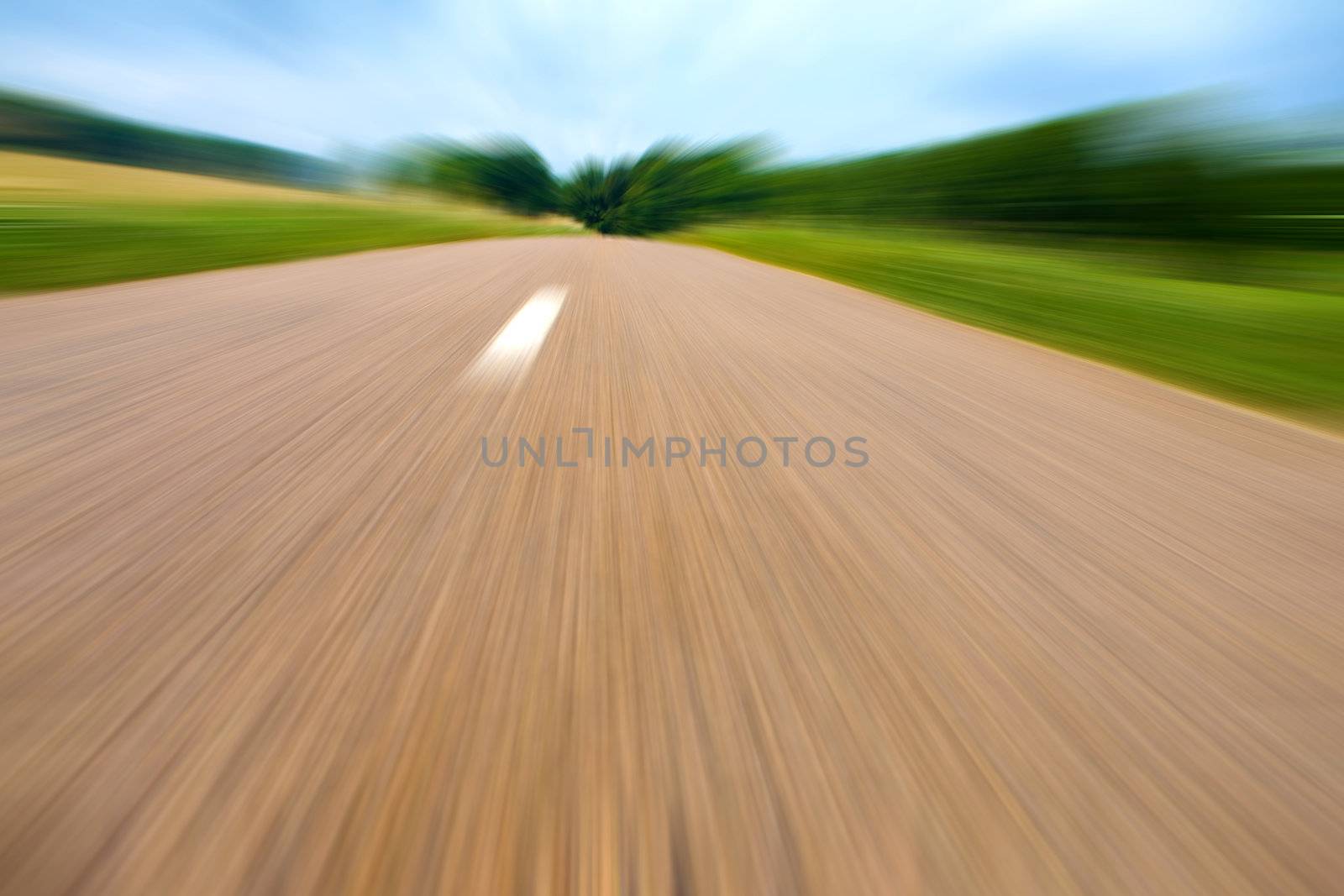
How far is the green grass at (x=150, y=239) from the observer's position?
4652 mm

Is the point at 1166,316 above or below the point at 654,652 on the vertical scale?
below

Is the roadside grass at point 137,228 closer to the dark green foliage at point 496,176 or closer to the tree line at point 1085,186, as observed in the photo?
the tree line at point 1085,186

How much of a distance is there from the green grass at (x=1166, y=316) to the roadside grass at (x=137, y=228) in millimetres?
7054

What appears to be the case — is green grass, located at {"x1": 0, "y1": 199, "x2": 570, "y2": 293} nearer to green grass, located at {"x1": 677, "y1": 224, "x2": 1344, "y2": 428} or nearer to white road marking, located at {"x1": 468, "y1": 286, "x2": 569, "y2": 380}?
white road marking, located at {"x1": 468, "y1": 286, "x2": 569, "y2": 380}

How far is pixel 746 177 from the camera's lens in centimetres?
3406

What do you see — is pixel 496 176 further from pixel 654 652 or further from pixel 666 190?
pixel 654 652

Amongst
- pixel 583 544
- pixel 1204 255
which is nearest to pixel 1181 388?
pixel 583 544

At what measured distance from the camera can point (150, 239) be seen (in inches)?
256

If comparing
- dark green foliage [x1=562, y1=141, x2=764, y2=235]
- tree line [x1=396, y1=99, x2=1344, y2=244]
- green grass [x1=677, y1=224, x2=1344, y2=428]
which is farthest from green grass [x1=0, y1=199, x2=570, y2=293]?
dark green foliage [x1=562, y1=141, x2=764, y2=235]

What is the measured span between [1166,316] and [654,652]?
15.6ft

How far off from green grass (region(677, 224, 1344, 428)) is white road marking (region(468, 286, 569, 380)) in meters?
3.16

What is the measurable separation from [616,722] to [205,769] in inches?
20.6

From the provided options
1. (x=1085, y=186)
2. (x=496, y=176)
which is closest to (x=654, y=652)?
(x=1085, y=186)

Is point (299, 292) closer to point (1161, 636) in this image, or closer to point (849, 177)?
point (1161, 636)
